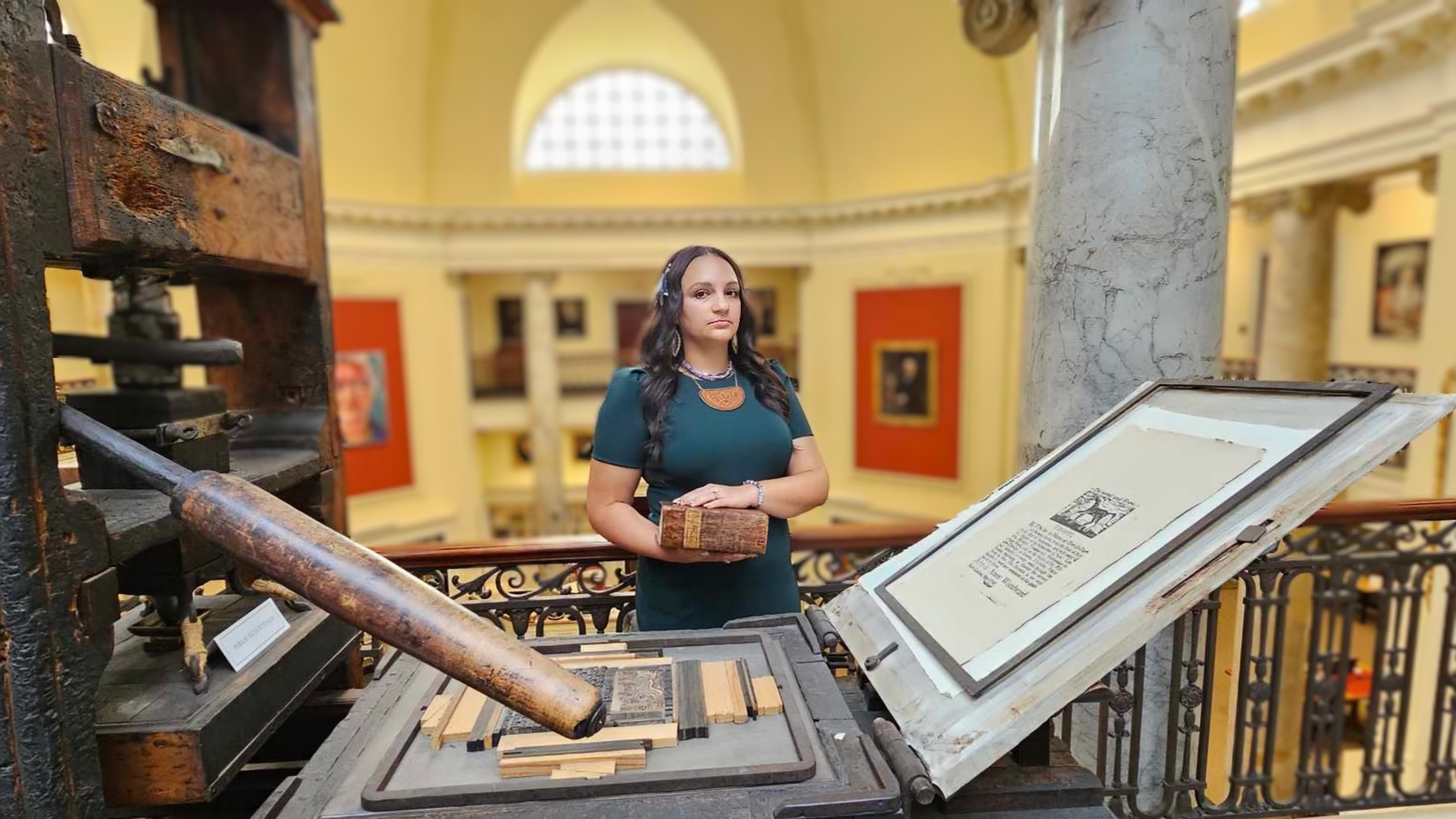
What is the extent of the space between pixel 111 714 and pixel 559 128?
14.1 metres

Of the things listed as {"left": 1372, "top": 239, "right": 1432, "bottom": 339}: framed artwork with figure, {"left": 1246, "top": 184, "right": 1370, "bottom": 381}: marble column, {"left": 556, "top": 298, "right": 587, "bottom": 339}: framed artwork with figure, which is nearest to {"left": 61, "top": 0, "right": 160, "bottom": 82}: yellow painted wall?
{"left": 556, "top": 298, "right": 587, "bottom": 339}: framed artwork with figure

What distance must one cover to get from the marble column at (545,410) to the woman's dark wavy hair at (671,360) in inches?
458

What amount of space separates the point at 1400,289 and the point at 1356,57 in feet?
25.8

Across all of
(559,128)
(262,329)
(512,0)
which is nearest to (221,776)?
(262,329)

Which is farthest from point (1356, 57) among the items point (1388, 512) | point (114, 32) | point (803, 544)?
point (114, 32)

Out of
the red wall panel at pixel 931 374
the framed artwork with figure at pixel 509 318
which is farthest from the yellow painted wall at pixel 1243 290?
the framed artwork with figure at pixel 509 318

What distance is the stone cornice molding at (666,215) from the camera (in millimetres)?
10891

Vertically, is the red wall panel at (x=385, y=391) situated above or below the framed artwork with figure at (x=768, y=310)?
below

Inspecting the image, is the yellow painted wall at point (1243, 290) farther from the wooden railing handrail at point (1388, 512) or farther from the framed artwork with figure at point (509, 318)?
the framed artwork with figure at point (509, 318)

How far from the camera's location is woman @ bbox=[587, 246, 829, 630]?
1860mm

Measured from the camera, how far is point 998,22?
2.92 metres

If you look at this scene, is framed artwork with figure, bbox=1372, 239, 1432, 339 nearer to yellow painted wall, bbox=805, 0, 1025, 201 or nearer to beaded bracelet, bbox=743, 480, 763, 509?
yellow painted wall, bbox=805, 0, 1025, 201

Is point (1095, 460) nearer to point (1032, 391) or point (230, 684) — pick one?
point (1032, 391)

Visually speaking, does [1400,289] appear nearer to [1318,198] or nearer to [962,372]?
[1318,198]
